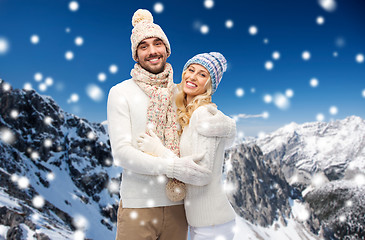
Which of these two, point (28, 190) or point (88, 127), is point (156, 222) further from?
point (88, 127)

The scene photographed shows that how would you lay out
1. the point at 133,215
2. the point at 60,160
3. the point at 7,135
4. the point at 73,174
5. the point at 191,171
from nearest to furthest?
the point at 191,171 < the point at 133,215 < the point at 7,135 < the point at 60,160 < the point at 73,174

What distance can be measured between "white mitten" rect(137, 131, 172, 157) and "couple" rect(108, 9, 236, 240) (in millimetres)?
12

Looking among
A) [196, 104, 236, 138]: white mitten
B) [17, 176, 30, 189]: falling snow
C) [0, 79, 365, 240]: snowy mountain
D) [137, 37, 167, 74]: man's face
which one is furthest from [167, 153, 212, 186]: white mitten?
[17, 176, 30, 189]: falling snow

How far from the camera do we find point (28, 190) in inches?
2562

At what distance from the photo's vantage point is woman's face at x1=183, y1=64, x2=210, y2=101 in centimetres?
374

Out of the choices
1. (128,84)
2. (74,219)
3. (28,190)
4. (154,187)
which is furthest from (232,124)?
(74,219)

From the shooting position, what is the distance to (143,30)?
3932mm

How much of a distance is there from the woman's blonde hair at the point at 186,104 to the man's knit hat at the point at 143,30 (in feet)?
2.17

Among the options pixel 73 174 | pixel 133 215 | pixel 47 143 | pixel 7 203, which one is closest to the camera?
pixel 133 215

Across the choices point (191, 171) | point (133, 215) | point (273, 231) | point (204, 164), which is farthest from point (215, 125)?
point (273, 231)

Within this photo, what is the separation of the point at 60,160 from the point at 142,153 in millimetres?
107428

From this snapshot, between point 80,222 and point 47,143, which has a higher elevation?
point 47,143

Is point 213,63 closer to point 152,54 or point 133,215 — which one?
point 152,54

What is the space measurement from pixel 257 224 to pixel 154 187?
146 m
